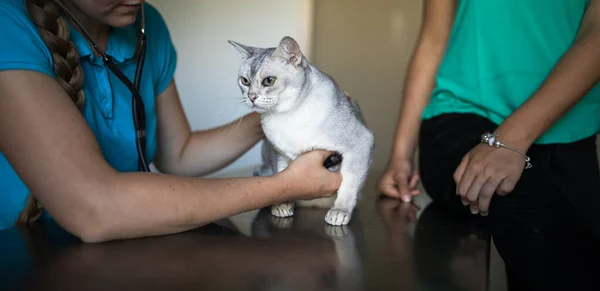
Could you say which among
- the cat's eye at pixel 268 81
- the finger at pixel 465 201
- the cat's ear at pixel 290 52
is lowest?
the finger at pixel 465 201

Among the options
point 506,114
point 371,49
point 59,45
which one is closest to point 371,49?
point 371,49

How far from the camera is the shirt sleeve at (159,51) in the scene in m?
1.44

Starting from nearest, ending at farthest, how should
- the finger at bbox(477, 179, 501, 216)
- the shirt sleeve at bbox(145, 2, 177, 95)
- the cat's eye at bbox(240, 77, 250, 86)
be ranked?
the finger at bbox(477, 179, 501, 216), the cat's eye at bbox(240, 77, 250, 86), the shirt sleeve at bbox(145, 2, 177, 95)

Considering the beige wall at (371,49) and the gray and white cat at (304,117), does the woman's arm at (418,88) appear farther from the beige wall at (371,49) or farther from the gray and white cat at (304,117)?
the beige wall at (371,49)

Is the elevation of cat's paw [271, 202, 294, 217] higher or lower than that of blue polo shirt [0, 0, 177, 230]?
lower

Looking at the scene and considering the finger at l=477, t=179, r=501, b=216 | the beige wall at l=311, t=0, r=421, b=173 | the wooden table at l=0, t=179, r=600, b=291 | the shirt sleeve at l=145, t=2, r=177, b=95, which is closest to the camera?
the wooden table at l=0, t=179, r=600, b=291

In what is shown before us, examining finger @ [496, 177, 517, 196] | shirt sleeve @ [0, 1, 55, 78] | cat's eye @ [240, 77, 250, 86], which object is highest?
shirt sleeve @ [0, 1, 55, 78]

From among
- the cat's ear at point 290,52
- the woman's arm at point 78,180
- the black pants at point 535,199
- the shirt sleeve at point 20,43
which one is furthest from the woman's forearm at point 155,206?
the black pants at point 535,199

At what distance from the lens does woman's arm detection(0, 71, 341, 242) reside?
36.8 inches

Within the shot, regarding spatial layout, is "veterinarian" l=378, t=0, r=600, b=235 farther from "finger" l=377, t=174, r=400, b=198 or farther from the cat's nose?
the cat's nose

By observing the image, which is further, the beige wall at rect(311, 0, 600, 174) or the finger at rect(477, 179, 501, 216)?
the beige wall at rect(311, 0, 600, 174)

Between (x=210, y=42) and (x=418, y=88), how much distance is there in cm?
150

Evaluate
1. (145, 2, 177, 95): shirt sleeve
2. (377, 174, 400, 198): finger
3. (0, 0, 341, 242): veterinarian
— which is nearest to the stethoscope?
(0, 0, 341, 242): veterinarian

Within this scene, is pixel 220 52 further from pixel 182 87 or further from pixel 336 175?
pixel 336 175
